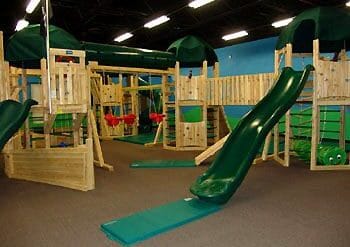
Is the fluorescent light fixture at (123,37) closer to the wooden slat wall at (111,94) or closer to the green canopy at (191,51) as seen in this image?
the wooden slat wall at (111,94)

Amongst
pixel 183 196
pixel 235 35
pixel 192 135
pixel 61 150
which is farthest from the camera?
pixel 235 35

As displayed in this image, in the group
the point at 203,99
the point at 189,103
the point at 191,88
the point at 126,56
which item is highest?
the point at 126,56

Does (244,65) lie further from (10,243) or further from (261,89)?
(10,243)

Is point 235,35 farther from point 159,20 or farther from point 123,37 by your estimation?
point 123,37

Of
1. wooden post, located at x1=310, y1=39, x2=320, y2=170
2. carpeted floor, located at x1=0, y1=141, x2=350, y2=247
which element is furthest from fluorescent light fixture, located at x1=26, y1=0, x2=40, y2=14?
wooden post, located at x1=310, y1=39, x2=320, y2=170

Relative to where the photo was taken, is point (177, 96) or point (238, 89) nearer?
point (238, 89)

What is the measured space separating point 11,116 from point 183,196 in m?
2.96

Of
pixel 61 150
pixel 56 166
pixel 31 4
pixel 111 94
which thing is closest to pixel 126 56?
pixel 31 4

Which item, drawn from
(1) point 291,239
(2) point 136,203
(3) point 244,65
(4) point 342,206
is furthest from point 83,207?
(3) point 244,65

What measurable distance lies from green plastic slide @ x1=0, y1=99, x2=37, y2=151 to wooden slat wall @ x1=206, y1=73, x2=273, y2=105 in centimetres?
459

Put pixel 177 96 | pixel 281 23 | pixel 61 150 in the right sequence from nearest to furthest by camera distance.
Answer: pixel 61 150 → pixel 177 96 → pixel 281 23

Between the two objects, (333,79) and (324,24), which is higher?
(324,24)

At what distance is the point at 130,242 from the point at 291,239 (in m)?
1.59

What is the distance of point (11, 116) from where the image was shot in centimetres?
487
